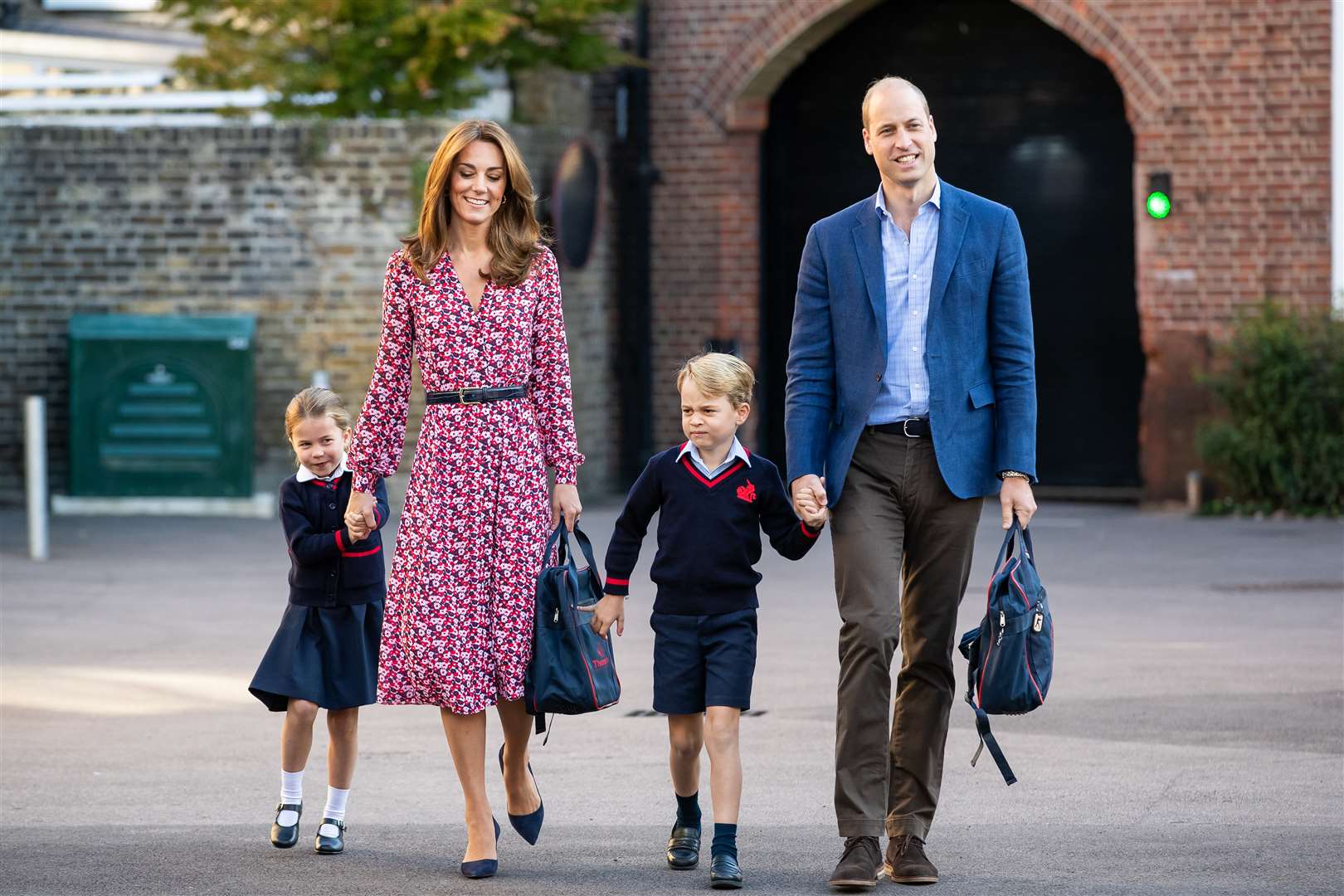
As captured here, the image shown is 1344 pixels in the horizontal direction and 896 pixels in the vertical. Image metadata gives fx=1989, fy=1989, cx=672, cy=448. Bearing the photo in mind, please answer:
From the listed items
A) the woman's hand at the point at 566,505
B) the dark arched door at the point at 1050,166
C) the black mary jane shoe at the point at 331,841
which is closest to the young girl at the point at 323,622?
the black mary jane shoe at the point at 331,841

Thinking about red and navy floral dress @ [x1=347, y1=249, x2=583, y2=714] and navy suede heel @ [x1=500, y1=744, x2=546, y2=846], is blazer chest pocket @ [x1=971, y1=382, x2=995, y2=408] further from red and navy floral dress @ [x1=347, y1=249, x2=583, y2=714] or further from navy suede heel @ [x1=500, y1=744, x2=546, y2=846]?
navy suede heel @ [x1=500, y1=744, x2=546, y2=846]

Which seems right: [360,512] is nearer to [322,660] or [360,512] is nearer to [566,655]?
[322,660]

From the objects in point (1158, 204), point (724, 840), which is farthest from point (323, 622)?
point (1158, 204)

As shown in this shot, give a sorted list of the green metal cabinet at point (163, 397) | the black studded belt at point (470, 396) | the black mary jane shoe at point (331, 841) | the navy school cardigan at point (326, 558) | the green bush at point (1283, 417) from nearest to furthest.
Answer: the black studded belt at point (470, 396)
the black mary jane shoe at point (331, 841)
the navy school cardigan at point (326, 558)
the green bush at point (1283, 417)
the green metal cabinet at point (163, 397)

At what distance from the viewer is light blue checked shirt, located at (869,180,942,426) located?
5.25 meters

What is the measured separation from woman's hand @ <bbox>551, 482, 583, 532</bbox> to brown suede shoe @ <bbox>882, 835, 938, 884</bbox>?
1.22 m

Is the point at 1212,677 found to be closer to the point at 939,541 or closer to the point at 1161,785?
the point at 1161,785

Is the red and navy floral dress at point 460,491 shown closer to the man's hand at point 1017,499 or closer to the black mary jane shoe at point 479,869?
the black mary jane shoe at point 479,869

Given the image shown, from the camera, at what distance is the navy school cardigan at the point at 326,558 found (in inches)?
228

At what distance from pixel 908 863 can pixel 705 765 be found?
1854 millimetres

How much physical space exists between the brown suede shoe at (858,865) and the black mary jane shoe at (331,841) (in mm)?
1452

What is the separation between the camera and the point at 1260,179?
1548 centimetres

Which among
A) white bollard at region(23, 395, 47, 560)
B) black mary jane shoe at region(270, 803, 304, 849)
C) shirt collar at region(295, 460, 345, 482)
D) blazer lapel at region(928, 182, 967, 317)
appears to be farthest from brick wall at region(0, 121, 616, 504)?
blazer lapel at region(928, 182, 967, 317)

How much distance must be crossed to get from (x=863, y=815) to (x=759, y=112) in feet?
41.4
